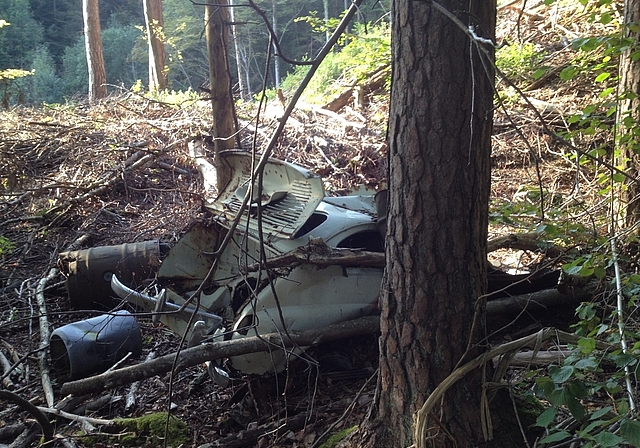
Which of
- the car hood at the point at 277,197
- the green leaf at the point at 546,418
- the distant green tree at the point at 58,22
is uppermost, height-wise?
the distant green tree at the point at 58,22

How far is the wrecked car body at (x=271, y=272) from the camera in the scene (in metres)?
4.08

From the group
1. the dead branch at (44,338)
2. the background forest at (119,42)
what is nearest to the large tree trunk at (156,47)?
the dead branch at (44,338)

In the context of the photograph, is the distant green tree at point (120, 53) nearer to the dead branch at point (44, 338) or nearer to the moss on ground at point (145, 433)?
the dead branch at point (44, 338)

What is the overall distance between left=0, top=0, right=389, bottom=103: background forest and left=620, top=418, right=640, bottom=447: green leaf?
96.5 feet

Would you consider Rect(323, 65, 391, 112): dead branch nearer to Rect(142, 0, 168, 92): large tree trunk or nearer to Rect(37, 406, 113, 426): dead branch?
Rect(142, 0, 168, 92): large tree trunk

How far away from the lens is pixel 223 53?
6703 mm

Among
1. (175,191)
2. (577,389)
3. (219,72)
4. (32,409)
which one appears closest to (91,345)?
(32,409)

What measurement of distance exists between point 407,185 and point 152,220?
6.86 metres

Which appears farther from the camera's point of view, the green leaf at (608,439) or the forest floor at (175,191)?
the forest floor at (175,191)

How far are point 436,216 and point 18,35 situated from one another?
38.3m

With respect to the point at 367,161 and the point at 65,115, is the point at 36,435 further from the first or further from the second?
the point at 65,115

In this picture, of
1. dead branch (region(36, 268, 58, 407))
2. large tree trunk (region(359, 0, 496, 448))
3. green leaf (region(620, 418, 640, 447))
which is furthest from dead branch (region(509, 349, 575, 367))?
dead branch (region(36, 268, 58, 407))

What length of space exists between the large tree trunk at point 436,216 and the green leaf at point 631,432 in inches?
27.3

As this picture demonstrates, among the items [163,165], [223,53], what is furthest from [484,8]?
[163,165]
